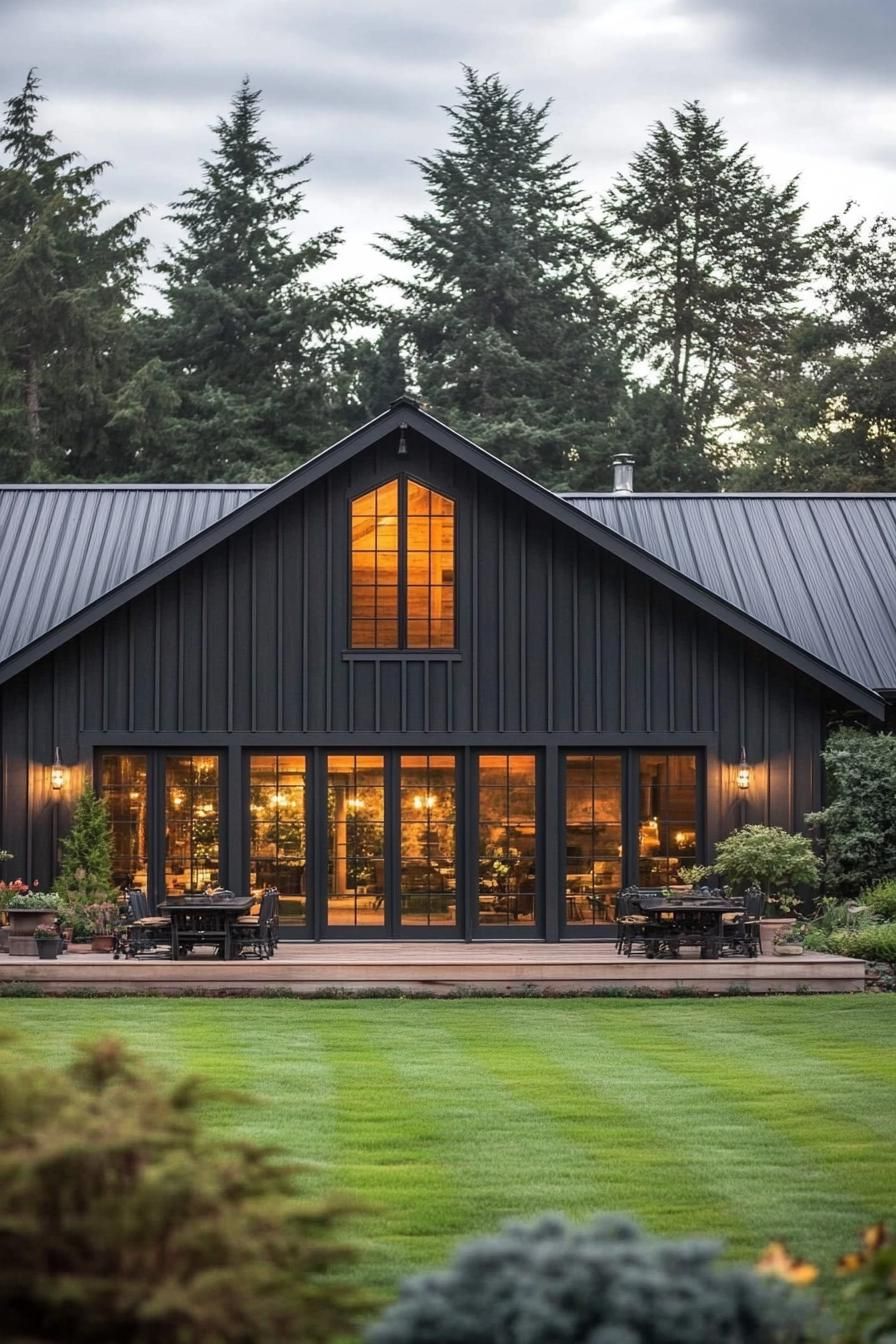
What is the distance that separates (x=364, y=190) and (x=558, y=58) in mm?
6458

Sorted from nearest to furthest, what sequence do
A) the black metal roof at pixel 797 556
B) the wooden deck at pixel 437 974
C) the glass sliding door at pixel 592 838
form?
the wooden deck at pixel 437 974 < the glass sliding door at pixel 592 838 < the black metal roof at pixel 797 556

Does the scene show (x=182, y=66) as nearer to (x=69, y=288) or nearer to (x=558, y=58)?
(x=69, y=288)

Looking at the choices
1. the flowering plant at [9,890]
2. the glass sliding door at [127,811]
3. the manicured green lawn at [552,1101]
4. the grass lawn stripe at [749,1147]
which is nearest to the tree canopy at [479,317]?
the glass sliding door at [127,811]

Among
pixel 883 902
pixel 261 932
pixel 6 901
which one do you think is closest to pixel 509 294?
pixel 883 902

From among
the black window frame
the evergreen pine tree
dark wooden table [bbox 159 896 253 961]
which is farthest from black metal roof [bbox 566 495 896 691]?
the evergreen pine tree

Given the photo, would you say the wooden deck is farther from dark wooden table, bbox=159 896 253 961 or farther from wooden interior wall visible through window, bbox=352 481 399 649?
wooden interior wall visible through window, bbox=352 481 399 649

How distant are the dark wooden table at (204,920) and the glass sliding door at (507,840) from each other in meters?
3.25

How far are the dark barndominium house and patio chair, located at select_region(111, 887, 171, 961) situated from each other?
1.49 metres

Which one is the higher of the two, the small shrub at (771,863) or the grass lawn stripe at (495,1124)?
the small shrub at (771,863)

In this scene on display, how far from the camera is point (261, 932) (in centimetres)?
1702

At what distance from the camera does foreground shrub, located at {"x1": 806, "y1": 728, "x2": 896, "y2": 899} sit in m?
19.2

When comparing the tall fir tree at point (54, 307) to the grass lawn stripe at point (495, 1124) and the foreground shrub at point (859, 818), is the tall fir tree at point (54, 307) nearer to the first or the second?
the foreground shrub at point (859, 818)

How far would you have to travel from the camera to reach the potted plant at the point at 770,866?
18547 millimetres

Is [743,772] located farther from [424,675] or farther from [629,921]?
[424,675]
